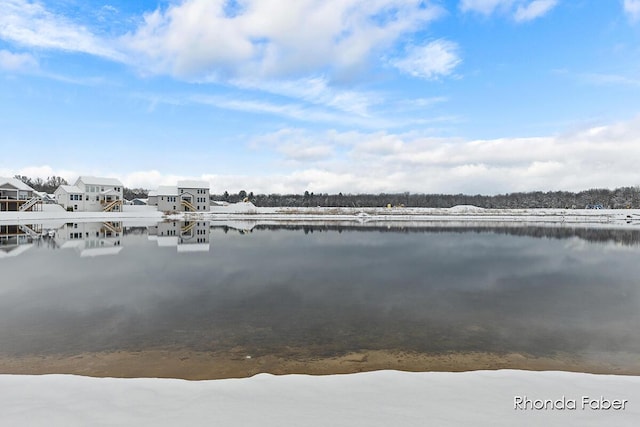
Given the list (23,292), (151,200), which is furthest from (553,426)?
(151,200)

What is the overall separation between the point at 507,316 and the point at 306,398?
616cm

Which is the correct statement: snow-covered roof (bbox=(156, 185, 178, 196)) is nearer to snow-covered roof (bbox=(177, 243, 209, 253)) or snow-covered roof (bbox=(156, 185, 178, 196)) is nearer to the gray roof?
the gray roof

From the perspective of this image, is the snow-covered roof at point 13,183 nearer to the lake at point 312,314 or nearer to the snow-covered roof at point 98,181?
the snow-covered roof at point 98,181

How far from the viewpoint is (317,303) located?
29.8ft

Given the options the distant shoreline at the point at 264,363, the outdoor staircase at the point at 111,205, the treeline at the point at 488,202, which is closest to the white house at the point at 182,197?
the outdoor staircase at the point at 111,205

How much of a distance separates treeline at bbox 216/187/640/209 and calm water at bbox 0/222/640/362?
86.2 metres

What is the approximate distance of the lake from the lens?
5913mm

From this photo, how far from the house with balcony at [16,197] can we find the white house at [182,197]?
16.5 m

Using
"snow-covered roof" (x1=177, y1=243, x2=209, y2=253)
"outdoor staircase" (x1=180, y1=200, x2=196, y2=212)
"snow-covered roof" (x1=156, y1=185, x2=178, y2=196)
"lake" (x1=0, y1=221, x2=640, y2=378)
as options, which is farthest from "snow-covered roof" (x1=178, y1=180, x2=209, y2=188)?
"lake" (x1=0, y1=221, x2=640, y2=378)

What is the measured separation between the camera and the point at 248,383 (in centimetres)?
455

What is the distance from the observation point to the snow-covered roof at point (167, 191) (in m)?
62.4

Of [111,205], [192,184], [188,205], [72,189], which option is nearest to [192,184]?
[192,184]

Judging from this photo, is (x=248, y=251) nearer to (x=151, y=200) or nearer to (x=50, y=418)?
(x=50, y=418)

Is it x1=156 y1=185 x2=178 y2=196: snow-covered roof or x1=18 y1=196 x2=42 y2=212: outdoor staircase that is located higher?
x1=156 y1=185 x2=178 y2=196: snow-covered roof
